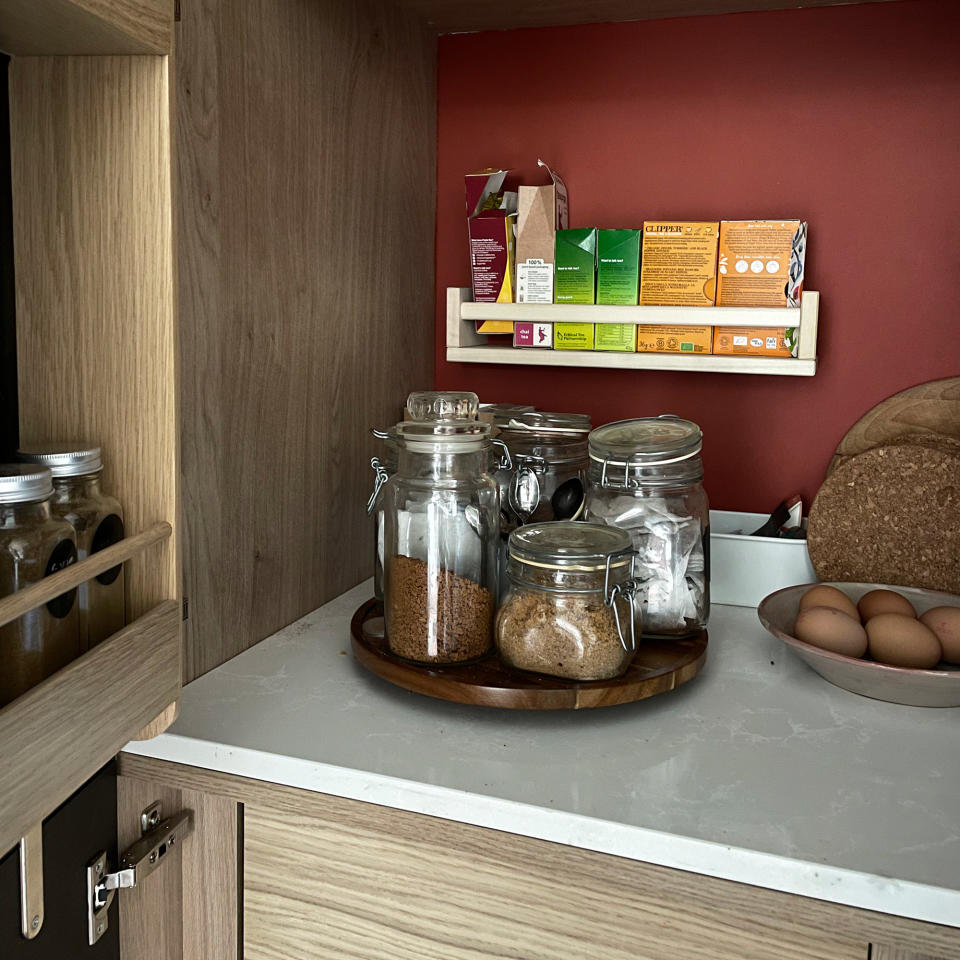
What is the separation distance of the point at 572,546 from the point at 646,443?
8.3 inches

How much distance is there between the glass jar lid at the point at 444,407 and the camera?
110 cm

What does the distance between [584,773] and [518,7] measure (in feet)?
3.56

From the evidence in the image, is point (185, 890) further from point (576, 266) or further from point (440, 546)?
point (576, 266)

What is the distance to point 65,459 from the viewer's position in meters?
0.70

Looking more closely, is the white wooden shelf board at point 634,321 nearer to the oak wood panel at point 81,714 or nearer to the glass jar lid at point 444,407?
the glass jar lid at point 444,407

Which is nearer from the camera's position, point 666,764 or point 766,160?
point 666,764

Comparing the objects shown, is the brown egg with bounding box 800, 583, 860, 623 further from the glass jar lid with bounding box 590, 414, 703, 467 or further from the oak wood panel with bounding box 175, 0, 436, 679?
the oak wood panel with bounding box 175, 0, 436, 679

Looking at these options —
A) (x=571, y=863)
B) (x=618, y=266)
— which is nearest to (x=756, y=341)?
(x=618, y=266)

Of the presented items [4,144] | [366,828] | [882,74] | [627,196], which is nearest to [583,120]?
[627,196]

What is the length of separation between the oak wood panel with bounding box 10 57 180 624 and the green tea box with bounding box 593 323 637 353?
800 millimetres

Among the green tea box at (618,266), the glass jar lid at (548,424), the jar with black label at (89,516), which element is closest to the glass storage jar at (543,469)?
the glass jar lid at (548,424)

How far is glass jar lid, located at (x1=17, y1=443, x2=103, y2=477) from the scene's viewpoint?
2.26ft

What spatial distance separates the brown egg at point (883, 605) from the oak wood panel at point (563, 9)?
2.69 feet

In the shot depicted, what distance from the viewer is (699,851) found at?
744 mm
